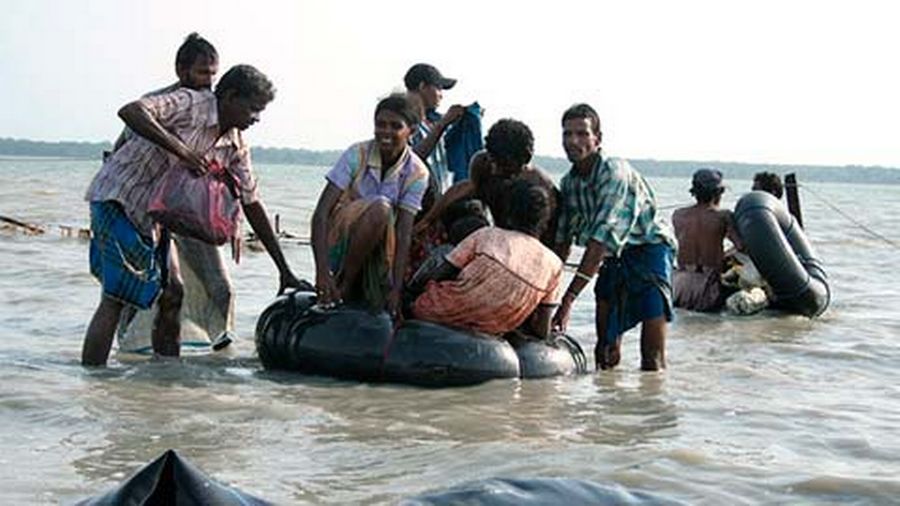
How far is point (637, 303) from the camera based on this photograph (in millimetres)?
7531

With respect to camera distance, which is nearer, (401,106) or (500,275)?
(500,275)

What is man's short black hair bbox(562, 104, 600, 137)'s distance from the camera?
7.05m

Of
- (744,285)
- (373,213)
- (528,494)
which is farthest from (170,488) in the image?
(744,285)

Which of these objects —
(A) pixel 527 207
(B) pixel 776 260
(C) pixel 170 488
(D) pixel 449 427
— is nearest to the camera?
(C) pixel 170 488

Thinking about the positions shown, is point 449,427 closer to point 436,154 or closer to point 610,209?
point 610,209

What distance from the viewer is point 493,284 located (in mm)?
6770

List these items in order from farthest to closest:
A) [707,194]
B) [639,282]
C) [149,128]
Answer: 1. [707,194]
2. [639,282]
3. [149,128]

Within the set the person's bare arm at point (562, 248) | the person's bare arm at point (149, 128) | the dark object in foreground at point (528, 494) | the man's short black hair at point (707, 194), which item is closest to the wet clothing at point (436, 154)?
the person's bare arm at point (562, 248)

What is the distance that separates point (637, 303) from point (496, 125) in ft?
4.29

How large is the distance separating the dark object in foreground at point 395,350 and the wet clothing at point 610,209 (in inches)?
25.8

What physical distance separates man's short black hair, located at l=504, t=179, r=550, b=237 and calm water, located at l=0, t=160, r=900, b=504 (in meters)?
0.81

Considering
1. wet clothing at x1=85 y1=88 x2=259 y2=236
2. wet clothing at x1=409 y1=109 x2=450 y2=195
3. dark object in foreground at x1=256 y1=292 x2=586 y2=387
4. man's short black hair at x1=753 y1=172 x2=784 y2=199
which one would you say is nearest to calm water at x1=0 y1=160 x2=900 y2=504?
dark object in foreground at x1=256 y1=292 x2=586 y2=387

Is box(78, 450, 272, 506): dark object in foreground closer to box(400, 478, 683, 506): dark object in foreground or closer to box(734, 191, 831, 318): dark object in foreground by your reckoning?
box(400, 478, 683, 506): dark object in foreground

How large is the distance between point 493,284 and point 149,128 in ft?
6.06
